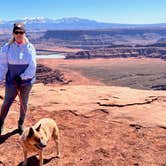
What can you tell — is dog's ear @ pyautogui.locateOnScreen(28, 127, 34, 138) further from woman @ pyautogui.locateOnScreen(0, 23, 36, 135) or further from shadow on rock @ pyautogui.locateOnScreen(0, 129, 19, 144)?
shadow on rock @ pyautogui.locateOnScreen(0, 129, 19, 144)

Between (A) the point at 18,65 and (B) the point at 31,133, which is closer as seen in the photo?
(B) the point at 31,133

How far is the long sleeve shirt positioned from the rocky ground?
1304 millimetres

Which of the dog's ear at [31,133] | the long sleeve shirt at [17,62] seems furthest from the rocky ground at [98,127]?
the long sleeve shirt at [17,62]

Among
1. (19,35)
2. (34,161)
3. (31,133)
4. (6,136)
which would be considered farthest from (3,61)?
(34,161)

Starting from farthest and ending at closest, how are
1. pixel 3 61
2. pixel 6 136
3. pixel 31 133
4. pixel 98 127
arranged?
1. pixel 98 127
2. pixel 6 136
3. pixel 3 61
4. pixel 31 133

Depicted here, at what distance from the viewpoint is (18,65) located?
23.7 feet

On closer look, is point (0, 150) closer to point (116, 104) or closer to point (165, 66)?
point (116, 104)

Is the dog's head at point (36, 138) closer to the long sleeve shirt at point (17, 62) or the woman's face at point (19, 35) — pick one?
the long sleeve shirt at point (17, 62)

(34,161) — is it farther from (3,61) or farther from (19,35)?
(19,35)

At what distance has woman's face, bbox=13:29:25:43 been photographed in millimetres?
6895

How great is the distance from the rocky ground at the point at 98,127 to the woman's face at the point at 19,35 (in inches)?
78.0

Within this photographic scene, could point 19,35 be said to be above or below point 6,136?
above

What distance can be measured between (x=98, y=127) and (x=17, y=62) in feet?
7.89

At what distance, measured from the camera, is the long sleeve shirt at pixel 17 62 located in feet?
23.3
